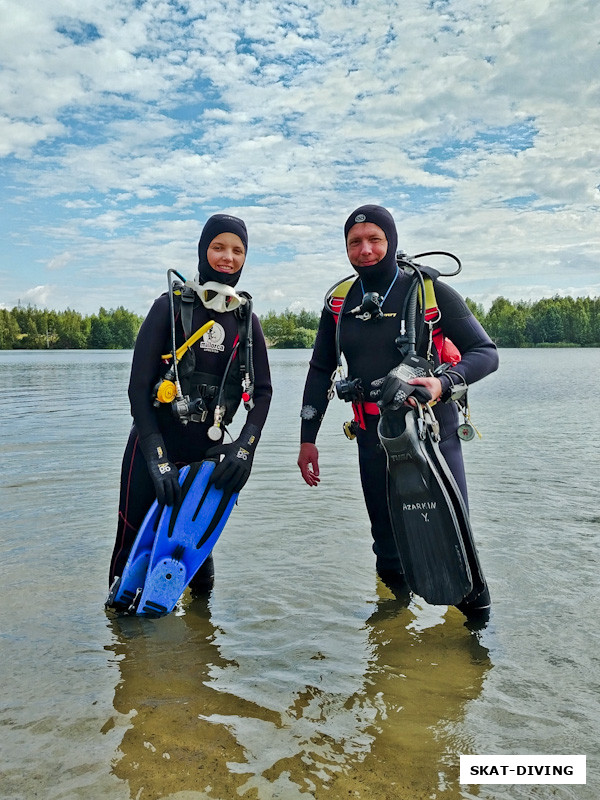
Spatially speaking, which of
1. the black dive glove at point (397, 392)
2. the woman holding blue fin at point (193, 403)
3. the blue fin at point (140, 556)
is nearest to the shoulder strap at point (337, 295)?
the woman holding blue fin at point (193, 403)

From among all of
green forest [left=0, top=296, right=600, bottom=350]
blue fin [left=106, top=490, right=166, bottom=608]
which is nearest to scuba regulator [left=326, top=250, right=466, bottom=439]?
blue fin [left=106, top=490, right=166, bottom=608]

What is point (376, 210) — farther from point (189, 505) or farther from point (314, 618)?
point (314, 618)

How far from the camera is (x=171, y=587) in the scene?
3.22 meters

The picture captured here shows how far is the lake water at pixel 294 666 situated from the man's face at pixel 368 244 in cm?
198

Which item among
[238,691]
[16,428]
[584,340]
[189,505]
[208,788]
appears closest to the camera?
[208,788]

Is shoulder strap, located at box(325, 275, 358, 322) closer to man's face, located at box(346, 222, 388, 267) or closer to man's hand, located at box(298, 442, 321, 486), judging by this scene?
man's face, located at box(346, 222, 388, 267)

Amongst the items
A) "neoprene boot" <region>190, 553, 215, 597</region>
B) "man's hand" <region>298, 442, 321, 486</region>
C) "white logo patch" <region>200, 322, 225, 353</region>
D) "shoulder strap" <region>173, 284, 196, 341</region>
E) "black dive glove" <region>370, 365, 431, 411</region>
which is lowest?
"neoprene boot" <region>190, 553, 215, 597</region>

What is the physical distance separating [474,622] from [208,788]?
173cm

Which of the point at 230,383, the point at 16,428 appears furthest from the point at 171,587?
the point at 16,428

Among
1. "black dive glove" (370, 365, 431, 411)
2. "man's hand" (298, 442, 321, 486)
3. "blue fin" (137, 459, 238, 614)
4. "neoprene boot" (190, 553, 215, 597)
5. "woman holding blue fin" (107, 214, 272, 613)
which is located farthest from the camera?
"neoprene boot" (190, 553, 215, 597)

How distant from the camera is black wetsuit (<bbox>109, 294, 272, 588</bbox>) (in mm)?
3369

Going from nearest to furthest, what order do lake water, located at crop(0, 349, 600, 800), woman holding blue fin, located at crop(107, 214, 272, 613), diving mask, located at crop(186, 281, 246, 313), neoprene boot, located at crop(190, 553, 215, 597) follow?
lake water, located at crop(0, 349, 600, 800) < woman holding blue fin, located at crop(107, 214, 272, 613) < diving mask, located at crop(186, 281, 246, 313) < neoprene boot, located at crop(190, 553, 215, 597)

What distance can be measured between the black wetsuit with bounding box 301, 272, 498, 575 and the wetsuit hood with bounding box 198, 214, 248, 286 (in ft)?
2.04

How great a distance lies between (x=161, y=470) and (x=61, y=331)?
11961 centimetres
